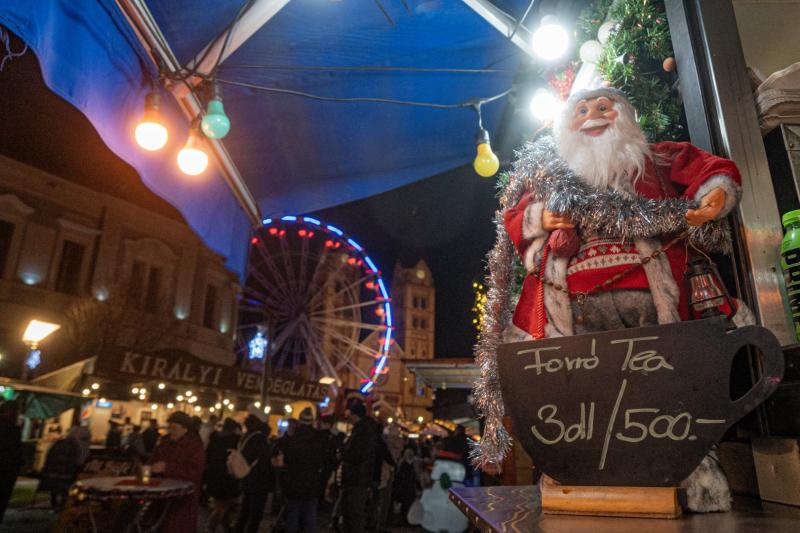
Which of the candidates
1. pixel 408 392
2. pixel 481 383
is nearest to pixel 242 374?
pixel 481 383

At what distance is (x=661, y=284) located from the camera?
1692 mm

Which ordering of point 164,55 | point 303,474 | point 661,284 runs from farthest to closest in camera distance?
point 303,474 → point 164,55 → point 661,284

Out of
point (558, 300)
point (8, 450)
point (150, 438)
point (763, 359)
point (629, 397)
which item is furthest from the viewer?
point (150, 438)

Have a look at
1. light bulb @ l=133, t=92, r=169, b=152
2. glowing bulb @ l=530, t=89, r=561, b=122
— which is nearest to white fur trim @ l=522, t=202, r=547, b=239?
glowing bulb @ l=530, t=89, r=561, b=122

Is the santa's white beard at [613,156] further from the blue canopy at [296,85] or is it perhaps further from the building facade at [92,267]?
the building facade at [92,267]

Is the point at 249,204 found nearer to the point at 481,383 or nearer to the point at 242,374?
the point at 481,383

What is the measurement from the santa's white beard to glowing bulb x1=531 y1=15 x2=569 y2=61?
6.53 ft

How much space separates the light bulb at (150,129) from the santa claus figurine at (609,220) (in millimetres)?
2521

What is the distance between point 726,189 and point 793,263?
0.42 metres

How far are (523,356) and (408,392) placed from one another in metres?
55.4

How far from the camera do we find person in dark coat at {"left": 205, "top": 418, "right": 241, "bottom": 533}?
6.19 meters

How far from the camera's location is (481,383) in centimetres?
201

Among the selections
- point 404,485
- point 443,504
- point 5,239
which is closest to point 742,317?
point 443,504

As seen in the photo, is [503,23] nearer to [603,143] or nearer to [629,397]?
[603,143]
